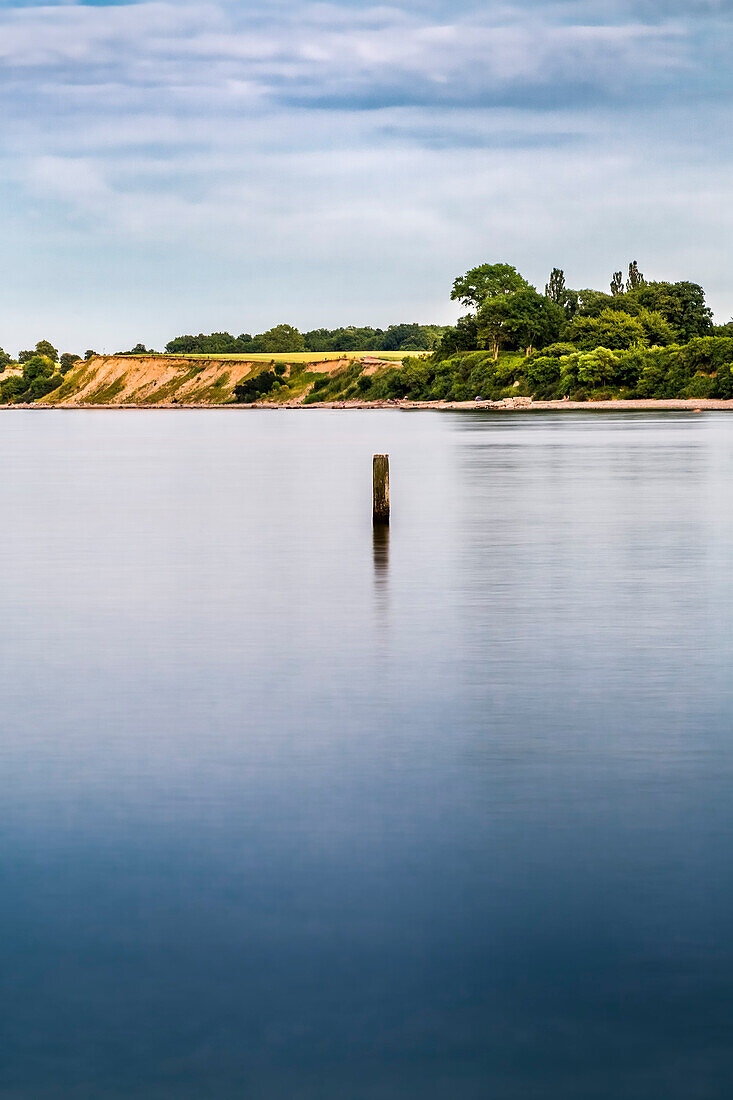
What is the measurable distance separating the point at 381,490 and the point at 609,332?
143m

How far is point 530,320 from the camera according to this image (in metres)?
193

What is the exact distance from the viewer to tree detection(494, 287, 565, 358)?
193 metres

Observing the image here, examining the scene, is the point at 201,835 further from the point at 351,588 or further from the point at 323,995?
the point at 351,588

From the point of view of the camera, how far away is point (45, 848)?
9.60 meters

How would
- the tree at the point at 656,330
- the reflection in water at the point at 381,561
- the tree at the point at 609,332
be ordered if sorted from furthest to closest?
the tree at the point at 656,330 → the tree at the point at 609,332 → the reflection in water at the point at 381,561

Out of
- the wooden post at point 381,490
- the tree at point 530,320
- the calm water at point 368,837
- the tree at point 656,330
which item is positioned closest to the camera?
the calm water at point 368,837

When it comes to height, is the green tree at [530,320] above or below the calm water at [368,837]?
above

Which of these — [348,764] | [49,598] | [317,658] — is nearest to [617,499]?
[49,598]

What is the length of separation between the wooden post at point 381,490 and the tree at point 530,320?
159642mm

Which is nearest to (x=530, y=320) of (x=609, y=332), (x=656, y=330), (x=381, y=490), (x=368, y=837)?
(x=656, y=330)

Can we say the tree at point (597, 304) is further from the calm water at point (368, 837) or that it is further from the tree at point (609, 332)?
the calm water at point (368, 837)

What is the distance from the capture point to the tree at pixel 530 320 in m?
193

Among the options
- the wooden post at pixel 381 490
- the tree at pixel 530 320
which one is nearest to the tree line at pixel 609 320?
the tree at pixel 530 320

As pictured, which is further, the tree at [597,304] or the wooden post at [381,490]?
the tree at [597,304]
